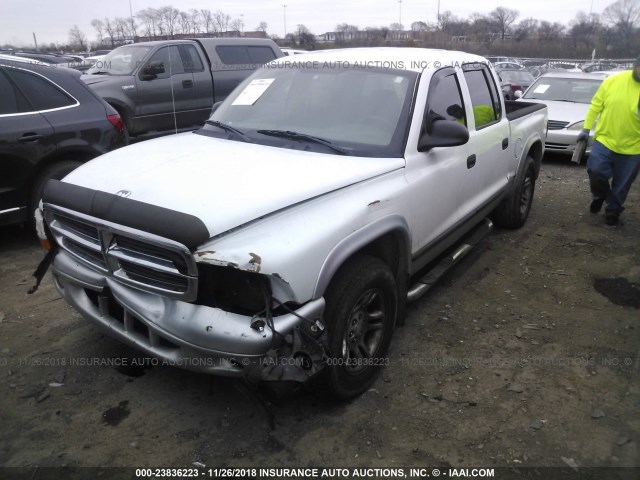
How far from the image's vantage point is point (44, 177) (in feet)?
16.5

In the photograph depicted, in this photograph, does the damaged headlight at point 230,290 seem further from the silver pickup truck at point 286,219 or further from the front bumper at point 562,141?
the front bumper at point 562,141

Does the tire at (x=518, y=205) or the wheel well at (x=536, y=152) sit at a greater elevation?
the wheel well at (x=536, y=152)

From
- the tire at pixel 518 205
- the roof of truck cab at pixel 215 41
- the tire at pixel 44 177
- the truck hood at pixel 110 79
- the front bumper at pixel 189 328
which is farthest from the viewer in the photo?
the roof of truck cab at pixel 215 41

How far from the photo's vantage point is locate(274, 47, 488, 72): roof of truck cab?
12.2 feet

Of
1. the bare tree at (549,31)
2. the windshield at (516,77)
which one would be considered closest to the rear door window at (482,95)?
the windshield at (516,77)

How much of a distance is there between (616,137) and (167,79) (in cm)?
739

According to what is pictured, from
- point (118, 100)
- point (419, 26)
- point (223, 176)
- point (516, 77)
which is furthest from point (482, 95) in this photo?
point (419, 26)

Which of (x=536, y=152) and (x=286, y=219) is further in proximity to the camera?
(x=536, y=152)

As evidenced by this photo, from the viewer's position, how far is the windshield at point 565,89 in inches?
410

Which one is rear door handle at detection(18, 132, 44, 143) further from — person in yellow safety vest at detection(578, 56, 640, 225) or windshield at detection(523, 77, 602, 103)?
windshield at detection(523, 77, 602, 103)

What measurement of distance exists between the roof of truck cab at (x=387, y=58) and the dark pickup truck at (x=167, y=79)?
17.5 feet

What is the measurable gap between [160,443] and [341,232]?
1443 mm

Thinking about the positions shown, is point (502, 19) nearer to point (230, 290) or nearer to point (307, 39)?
point (307, 39)

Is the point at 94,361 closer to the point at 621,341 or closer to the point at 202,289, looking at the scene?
the point at 202,289
